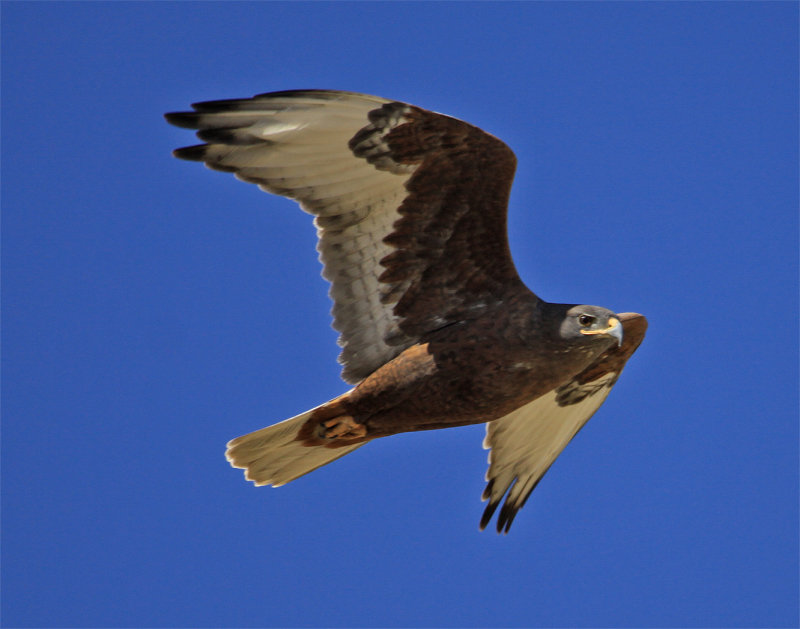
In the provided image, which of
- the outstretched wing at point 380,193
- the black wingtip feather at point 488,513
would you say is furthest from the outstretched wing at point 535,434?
the outstretched wing at point 380,193

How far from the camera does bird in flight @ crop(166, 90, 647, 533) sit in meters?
8.75

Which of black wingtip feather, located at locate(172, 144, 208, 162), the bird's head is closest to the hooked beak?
the bird's head

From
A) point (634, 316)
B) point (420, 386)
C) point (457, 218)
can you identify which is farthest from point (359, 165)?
point (634, 316)

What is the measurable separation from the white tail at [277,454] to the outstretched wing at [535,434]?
1489 millimetres

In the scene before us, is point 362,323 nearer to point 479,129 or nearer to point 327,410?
point 327,410

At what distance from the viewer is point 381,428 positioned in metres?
9.34

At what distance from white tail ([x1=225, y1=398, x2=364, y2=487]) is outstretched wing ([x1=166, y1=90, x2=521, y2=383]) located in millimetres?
660

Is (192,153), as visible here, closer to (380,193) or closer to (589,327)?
(380,193)

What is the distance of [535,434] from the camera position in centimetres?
1062

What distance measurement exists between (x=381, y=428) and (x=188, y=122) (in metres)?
2.67

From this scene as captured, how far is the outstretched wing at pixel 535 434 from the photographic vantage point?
1048 cm

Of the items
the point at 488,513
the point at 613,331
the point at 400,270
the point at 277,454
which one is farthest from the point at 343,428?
the point at 613,331

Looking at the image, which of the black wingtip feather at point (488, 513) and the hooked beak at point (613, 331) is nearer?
the hooked beak at point (613, 331)

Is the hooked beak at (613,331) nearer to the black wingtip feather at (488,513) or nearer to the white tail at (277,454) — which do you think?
the white tail at (277,454)
